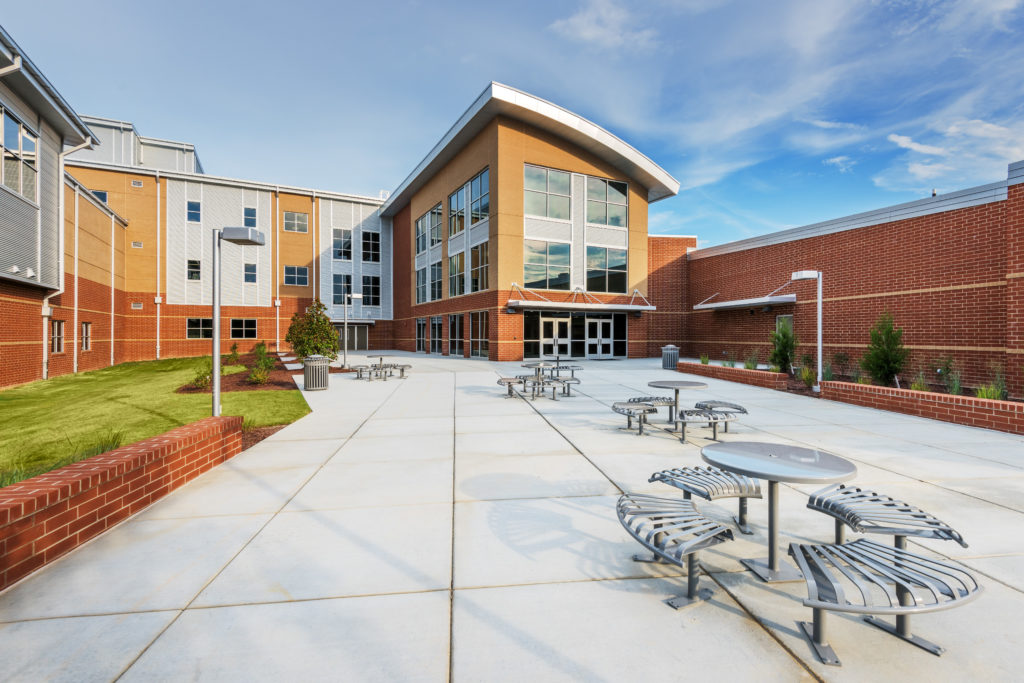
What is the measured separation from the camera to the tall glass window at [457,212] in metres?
29.9

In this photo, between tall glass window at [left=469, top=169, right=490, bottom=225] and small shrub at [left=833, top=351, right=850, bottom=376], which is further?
tall glass window at [left=469, top=169, right=490, bottom=225]

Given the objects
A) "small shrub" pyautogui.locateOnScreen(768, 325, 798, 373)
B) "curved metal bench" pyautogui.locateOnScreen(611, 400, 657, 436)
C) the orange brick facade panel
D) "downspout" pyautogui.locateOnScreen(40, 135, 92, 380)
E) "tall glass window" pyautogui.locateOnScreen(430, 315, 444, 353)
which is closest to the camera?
"curved metal bench" pyautogui.locateOnScreen(611, 400, 657, 436)

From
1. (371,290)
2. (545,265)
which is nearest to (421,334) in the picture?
(371,290)

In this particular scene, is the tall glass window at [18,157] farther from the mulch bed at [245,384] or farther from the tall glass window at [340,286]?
the tall glass window at [340,286]

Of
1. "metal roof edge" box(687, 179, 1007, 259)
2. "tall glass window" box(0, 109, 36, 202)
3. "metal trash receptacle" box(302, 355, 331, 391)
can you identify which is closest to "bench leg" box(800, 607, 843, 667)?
"metal trash receptacle" box(302, 355, 331, 391)

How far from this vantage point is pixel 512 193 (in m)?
25.8

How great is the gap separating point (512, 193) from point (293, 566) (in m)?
24.5

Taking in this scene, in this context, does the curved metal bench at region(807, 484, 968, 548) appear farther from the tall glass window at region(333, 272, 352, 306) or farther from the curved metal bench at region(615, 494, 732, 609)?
the tall glass window at region(333, 272, 352, 306)

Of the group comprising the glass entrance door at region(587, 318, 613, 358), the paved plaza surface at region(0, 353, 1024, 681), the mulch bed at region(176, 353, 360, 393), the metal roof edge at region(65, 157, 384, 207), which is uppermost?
the metal roof edge at region(65, 157, 384, 207)

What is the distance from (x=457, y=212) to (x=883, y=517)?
98.1ft

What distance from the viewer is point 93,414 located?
10.1 m

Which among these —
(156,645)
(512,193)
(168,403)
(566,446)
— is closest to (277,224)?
(512,193)

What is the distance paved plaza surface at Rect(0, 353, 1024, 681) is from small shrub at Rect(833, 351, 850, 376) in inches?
579

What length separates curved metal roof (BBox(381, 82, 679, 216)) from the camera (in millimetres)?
24266
